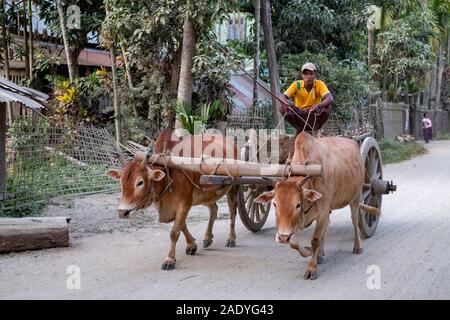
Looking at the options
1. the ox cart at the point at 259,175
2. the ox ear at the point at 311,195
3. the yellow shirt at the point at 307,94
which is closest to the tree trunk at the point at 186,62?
the ox cart at the point at 259,175

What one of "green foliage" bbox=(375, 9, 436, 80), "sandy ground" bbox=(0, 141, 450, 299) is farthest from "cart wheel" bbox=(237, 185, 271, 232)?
"green foliage" bbox=(375, 9, 436, 80)

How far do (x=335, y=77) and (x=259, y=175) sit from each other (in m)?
11.8

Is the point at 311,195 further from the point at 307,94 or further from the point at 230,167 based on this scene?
the point at 307,94

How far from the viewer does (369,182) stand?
8359 millimetres

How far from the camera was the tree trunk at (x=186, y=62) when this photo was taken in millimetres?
13711

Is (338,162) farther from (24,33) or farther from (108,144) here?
(24,33)

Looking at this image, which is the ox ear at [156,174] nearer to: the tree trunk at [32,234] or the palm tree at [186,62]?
the tree trunk at [32,234]

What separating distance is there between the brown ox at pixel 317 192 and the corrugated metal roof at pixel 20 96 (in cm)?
424

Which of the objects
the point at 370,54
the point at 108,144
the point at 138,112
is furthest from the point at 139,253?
the point at 370,54

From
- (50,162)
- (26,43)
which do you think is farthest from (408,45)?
(50,162)

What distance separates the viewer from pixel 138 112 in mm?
15781

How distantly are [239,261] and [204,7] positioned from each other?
26.5 feet

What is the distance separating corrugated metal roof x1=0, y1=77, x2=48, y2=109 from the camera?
8234 mm

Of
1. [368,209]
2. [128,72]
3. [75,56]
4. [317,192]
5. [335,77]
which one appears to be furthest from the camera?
[75,56]
